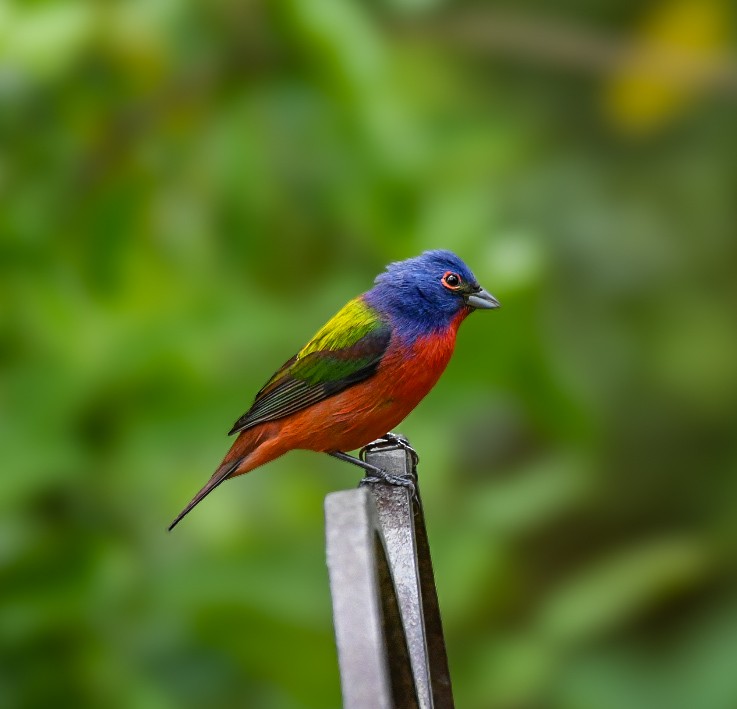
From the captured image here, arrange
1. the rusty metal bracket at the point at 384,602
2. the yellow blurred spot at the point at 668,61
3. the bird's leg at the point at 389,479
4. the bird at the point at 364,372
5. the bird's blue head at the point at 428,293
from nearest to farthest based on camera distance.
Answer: the rusty metal bracket at the point at 384,602, the bird's leg at the point at 389,479, the bird at the point at 364,372, the bird's blue head at the point at 428,293, the yellow blurred spot at the point at 668,61

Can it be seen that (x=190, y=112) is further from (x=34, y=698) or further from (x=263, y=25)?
(x=34, y=698)

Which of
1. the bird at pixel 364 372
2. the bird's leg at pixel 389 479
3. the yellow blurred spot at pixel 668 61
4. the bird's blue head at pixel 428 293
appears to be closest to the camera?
the bird's leg at pixel 389 479

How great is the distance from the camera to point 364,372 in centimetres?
353

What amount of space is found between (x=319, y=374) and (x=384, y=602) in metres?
1.58

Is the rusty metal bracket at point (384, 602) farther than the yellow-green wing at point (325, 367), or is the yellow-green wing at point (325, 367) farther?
the yellow-green wing at point (325, 367)

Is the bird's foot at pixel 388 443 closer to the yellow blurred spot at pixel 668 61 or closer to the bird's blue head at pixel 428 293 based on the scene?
the bird's blue head at pixel 428 293

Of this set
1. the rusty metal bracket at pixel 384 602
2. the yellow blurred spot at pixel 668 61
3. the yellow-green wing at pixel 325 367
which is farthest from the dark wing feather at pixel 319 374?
the yellow blurred spot at pixel 668 61

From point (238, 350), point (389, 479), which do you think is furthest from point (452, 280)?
point (389, 479)

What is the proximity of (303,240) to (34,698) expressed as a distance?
1570 millimetres

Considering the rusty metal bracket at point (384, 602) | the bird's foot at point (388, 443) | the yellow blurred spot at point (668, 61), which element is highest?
the yellow blurred spot at point (668, 61)

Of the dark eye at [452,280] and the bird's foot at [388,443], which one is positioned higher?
the dark eye at [452,280]

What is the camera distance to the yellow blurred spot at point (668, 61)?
498 cm

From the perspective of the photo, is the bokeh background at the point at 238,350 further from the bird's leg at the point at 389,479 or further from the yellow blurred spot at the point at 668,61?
the bird's leg at the point at 389,479

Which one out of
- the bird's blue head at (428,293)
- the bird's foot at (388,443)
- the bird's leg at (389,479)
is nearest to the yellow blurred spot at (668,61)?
the bird's blue head at (428,293)
